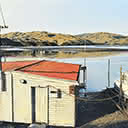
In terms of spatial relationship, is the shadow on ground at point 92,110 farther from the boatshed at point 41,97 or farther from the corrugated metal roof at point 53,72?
the corrugated metal roof at point 53,72

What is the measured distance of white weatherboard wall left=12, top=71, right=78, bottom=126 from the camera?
836 centimetres

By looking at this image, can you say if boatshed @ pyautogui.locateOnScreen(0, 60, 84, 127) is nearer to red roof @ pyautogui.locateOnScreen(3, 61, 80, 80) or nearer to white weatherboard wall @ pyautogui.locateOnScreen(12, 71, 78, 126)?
white weatherboard wall @ pyautogui.locateOnScreen(12, 71, 78, 126)

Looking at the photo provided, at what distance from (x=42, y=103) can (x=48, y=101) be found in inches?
13.2

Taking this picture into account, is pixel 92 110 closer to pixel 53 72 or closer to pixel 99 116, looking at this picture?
pixel 99 116

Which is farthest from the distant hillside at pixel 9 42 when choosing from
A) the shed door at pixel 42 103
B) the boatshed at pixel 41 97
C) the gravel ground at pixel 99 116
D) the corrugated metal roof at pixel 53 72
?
the shed door at pixel 42 103

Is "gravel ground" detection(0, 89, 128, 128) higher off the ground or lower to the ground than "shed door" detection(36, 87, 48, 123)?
lower

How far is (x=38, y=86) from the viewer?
330 inches

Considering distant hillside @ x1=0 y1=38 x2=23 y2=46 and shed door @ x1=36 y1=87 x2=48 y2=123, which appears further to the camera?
distant hillside @ x1=0 y1=38 x2=23 y2=46

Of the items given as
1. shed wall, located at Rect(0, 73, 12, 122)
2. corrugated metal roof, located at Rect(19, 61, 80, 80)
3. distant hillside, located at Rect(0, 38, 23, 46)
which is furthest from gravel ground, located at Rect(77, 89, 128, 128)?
distant hillside, located at Rect(0, 38, 23, 46)

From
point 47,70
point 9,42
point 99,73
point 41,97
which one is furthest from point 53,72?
point 9,42

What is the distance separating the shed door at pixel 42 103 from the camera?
8367 millimetres

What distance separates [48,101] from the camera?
8.41 meters

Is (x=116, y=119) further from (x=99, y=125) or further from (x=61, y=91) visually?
(x=61, y=91)

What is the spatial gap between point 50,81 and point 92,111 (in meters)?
4.63
